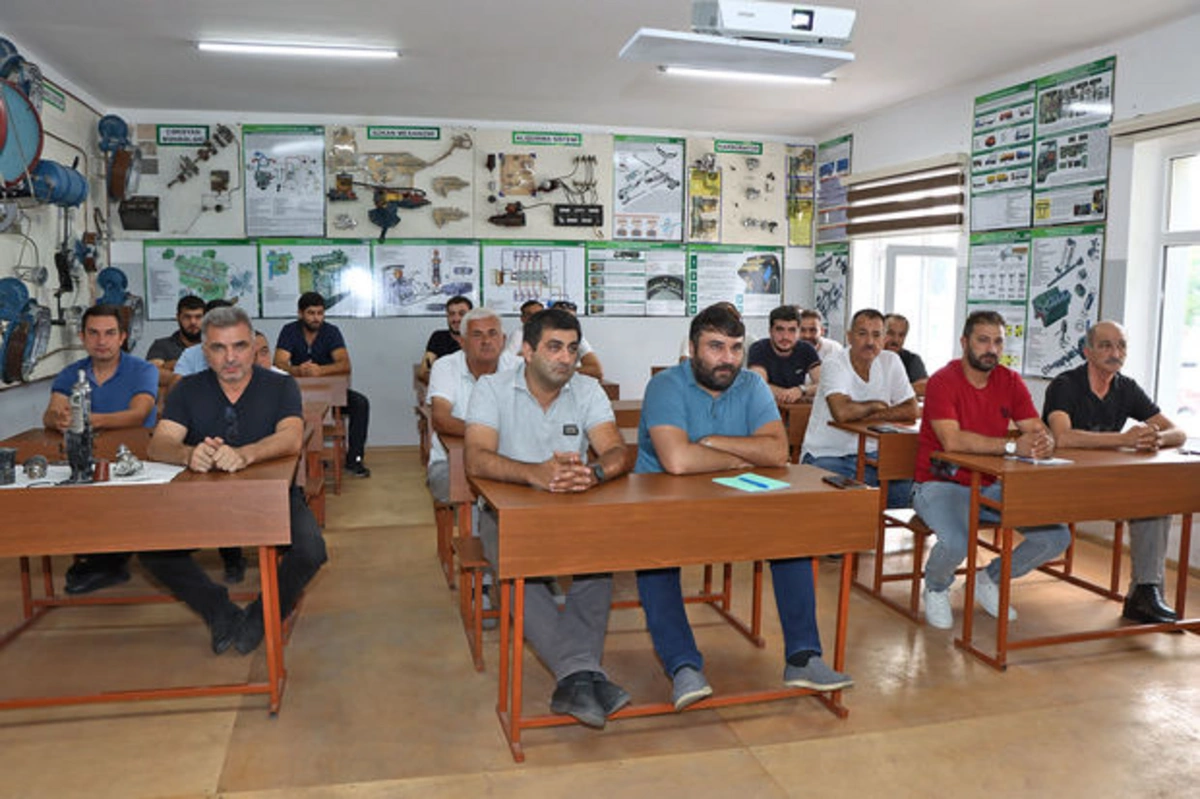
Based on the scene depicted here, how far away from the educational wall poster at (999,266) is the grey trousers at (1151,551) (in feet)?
7.15

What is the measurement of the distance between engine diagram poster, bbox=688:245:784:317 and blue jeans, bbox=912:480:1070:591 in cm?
450

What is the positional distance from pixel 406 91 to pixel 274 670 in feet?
15.4

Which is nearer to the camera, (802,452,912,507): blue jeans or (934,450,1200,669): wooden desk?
(934,450,1200,669): wooden desk

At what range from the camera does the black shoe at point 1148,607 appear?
363cm

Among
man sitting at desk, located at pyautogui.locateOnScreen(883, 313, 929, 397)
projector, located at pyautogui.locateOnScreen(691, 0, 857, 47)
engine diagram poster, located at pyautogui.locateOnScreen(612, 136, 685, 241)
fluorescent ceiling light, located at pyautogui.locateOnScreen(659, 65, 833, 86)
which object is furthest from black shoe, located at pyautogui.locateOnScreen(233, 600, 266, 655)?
engine diagram poster, located at pyautogui.locateOnScreen(612, 136, 685, 241)

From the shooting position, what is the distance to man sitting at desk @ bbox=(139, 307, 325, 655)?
123 inches

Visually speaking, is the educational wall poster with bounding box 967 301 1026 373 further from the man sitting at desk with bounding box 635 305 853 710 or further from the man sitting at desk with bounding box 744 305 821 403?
the man sitting at desk with bounding box 635 305 853 710

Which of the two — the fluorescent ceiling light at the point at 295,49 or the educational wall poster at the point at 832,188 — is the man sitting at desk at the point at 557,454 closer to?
the fluorescent ceiling light at the point at 295,49

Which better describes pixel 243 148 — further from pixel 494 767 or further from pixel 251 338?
pixel 494 767

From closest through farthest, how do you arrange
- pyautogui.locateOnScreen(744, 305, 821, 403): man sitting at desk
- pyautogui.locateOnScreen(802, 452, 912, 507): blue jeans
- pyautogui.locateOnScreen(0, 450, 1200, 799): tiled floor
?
1. pyautogui.locateOnScreen(0, 450, 1200, 799): tiled floor
2. pyautogui.locateOnScreen(802, 452, 912, 507): blue jeans
3. pyautogui.locateOnScreen(744, 305, 821, 403): man sitting at desk

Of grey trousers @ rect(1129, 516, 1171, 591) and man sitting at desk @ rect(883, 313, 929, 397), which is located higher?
man sitting at desk @ rect(883, 313, 929, 397)

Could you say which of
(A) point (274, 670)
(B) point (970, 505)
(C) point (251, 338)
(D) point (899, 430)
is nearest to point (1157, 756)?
(B) point (970, 505)

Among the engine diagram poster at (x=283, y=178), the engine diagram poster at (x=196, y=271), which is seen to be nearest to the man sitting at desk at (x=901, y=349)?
the engine diagram poster at (x=283, y=178)

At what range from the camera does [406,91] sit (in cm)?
636
